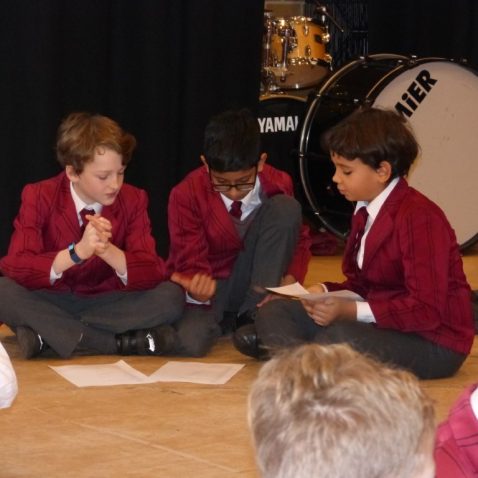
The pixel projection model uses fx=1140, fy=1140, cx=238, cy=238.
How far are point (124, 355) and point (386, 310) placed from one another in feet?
2.59

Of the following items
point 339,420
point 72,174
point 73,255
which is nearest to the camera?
point 339,420

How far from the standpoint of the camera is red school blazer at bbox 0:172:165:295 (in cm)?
318

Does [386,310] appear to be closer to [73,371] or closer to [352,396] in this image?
[73,371]

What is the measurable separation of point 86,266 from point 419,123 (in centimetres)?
208

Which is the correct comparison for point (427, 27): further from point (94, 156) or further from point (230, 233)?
point (94, 156)

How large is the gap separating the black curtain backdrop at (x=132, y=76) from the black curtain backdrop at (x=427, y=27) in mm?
1299

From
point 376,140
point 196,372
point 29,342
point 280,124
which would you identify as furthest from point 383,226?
point 280,124

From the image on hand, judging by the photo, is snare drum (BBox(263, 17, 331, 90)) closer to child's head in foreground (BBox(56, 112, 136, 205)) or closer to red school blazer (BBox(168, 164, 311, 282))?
red school blazer (BBox(168, 164, 311, 282))

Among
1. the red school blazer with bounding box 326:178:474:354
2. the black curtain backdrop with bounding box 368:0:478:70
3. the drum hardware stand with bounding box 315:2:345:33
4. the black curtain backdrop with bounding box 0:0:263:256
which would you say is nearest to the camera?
the red school blazer with bounding box 326:178:474:354

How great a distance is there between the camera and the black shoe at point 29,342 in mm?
3139

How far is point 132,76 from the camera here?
438cm

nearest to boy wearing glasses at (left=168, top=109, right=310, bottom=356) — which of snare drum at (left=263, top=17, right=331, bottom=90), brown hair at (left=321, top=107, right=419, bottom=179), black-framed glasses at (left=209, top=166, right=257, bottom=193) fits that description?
black-framed glasses at (left=209, top=166, right=257, bottom=193)

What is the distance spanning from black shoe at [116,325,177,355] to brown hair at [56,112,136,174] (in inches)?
19.2

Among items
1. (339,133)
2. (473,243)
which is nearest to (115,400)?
(339,133)
